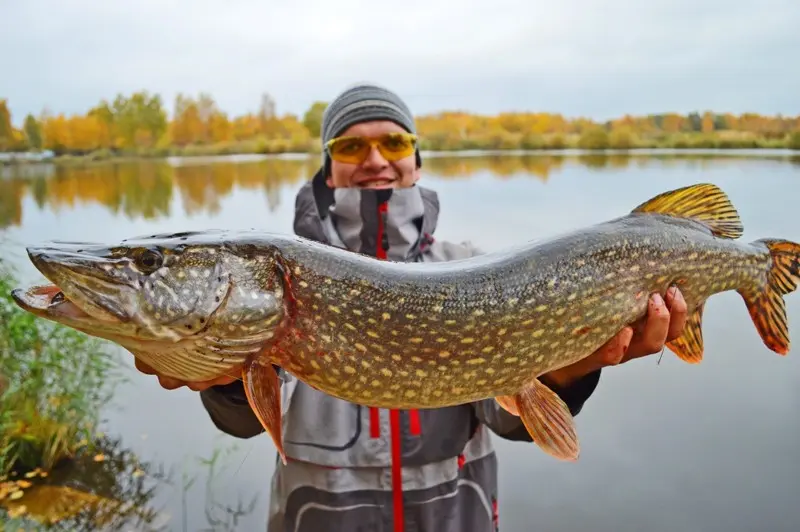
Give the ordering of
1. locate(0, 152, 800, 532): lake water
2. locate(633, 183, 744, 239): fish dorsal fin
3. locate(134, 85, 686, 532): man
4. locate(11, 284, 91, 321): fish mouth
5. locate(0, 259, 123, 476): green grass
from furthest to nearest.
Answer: locate(0, 152, 800, 532): lake water → locate(0, 259, 123, 476): green grass → locate(134, 85, 686, 532): man → locate(633, 183, 744, 239): fish dorsal fin → locate(11, 284, 91, 321): fish mouth

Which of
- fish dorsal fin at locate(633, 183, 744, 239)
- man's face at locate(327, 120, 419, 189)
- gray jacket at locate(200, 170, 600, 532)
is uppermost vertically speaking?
man's face at locate(327, 120, 419, 189)

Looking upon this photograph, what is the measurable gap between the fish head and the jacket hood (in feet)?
2.41

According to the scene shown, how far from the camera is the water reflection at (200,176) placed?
1595 centimetres

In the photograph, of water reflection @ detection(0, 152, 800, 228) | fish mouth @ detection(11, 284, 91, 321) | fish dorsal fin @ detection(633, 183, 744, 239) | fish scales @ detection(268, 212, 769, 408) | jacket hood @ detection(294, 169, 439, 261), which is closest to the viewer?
fish mouth @ detection(11, 284, 91, 321)

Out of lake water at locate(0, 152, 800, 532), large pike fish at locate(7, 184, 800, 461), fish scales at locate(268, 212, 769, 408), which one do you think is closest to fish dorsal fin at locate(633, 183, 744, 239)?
large pike fish at locate(7, 184, 800, 461)

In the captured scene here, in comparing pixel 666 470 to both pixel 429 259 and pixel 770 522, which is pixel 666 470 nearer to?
pixel 770 522

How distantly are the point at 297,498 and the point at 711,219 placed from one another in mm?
1305

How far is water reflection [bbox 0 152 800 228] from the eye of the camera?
52.3ft

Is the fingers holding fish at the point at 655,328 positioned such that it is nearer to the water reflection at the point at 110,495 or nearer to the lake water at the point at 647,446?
the lake water at the point at 647,446

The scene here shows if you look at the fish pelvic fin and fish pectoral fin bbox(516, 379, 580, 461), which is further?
the fish pelvic fin

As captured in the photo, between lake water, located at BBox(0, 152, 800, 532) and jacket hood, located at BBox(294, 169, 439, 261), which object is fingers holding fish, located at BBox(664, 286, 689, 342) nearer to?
lake water, located at BBox(0, 152, 800, 532)

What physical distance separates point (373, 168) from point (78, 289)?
1166 millimetres

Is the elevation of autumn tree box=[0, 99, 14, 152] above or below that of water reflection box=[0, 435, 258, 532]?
above

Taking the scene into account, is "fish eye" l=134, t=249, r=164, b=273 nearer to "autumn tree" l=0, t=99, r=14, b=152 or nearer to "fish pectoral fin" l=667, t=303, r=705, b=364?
"fish pectoral fin" l=667, t=303, r=705, b=364
